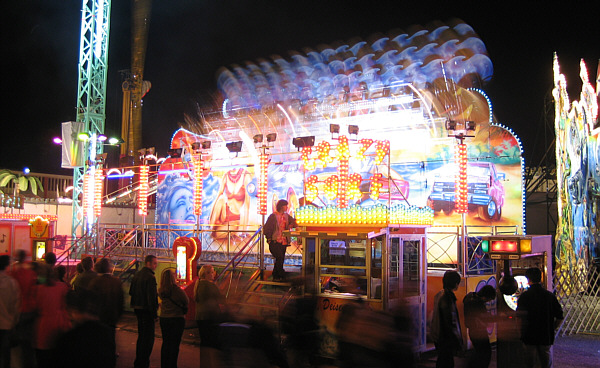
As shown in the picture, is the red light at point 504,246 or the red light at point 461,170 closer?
the red light at point 504,246

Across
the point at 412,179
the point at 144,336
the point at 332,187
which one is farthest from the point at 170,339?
the point at 412,179

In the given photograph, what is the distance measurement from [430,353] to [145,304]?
5624mm

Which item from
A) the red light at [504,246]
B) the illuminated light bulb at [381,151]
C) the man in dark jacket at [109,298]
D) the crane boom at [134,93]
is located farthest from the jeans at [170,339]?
the crane boom at [134,93]

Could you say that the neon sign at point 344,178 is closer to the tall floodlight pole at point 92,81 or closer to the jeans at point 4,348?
the jeans at point 4,348

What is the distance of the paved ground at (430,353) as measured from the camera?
9.10m

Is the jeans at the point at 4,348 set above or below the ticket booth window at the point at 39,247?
below

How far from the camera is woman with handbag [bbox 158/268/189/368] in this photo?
7.54 metres

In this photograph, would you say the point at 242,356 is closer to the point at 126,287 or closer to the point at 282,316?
the point at 282,316

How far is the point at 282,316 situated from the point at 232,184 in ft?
53.6

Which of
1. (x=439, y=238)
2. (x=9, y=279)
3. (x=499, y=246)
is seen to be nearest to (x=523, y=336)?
(x=499, y=246)

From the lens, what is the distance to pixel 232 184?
72.4 ft

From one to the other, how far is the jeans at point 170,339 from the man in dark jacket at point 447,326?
372cm

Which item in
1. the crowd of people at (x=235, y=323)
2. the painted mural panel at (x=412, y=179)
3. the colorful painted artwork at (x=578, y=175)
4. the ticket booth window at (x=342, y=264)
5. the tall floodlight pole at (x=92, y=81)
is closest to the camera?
the crowd of people at (x=235, y=323)

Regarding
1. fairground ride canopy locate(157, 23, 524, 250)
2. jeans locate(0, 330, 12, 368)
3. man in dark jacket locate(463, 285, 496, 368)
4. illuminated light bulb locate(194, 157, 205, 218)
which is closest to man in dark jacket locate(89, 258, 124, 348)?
jeans locate(0, 330, 12, 368)
